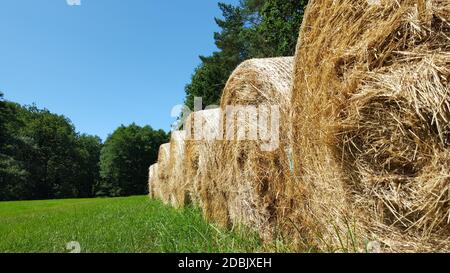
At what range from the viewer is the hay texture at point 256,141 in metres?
3.97

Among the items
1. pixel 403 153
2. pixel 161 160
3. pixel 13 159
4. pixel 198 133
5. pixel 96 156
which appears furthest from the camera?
pixel 96 156

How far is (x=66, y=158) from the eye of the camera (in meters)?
37.7

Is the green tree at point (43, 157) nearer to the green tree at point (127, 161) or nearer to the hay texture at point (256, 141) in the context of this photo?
the green tree at point (127, 161)

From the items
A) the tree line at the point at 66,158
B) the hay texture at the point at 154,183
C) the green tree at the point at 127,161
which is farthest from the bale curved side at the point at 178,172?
the green tree at the point at 127,161

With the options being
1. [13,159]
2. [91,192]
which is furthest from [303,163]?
[91,192]

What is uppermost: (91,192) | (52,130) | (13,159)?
(52,130)

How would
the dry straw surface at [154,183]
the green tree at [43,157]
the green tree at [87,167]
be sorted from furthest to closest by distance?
the green tree at [87,167] → the green tree at [43,157] → the dry straw surface at [154,183]

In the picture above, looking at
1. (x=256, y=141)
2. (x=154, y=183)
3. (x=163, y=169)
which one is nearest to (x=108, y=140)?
(x=154, y=183)

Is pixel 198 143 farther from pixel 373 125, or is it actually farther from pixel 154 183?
pixel 154 183

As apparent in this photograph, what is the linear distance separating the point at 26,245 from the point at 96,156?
38278mm

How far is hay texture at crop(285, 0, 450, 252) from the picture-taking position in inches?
95.3

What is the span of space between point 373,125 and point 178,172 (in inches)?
245
